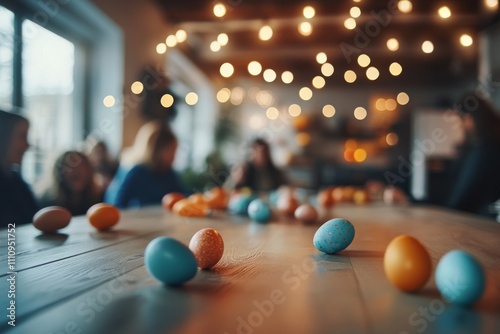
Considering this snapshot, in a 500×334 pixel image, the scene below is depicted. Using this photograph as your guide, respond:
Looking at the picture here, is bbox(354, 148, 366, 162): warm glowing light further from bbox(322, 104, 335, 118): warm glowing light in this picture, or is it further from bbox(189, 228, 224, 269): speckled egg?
bbox(189, 228, 224, 269): speckled egg

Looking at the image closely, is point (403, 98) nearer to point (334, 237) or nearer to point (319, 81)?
point (319, 81)

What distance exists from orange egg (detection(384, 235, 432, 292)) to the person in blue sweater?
87.2 inches

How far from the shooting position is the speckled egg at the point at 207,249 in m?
0.79

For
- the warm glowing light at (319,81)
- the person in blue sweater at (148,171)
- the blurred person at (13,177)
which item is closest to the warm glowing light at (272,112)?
the warm glowing light at (319,81)

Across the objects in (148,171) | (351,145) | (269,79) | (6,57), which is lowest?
(148,171)

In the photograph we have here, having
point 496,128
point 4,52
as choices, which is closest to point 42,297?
point 4,52

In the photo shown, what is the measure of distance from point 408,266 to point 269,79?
3.55 metres

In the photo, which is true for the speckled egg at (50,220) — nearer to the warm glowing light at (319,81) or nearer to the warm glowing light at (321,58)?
the warm glowing light at (321,58)

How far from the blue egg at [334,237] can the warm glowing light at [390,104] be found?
7.52 meters

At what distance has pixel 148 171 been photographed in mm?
2732

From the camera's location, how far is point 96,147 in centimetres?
326

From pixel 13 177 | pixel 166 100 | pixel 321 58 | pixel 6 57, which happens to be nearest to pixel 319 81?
pixel 321 58

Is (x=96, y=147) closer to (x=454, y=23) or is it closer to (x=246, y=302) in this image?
(x=246, y=302)

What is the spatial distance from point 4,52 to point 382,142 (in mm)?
7057
